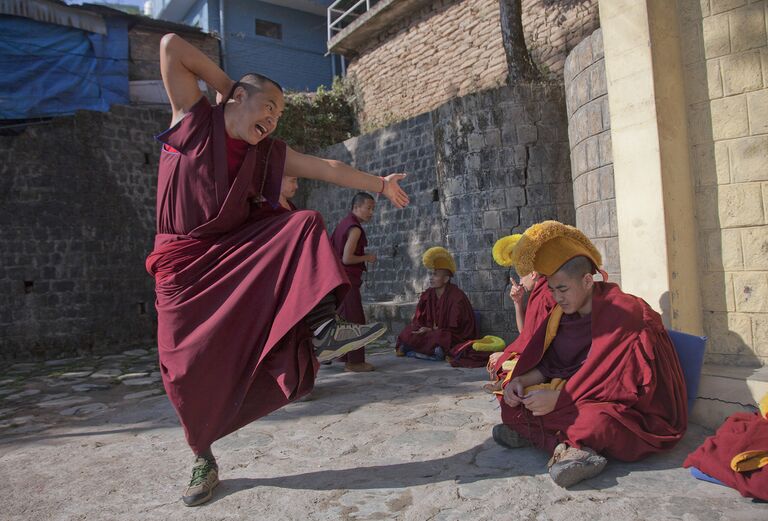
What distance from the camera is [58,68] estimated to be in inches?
451

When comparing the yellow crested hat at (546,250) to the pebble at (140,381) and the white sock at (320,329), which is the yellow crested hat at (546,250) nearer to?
the white sock at (320,329)

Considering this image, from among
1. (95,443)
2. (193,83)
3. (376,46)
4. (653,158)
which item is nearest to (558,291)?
(653,158)

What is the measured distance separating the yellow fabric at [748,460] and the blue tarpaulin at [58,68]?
447 inches

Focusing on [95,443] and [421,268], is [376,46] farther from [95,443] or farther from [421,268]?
[95,443]

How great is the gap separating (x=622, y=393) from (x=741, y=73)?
6.11ft

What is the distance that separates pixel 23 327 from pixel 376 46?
11943mm

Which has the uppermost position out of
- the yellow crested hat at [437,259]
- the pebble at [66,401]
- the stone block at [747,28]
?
the stone block at [747,28]

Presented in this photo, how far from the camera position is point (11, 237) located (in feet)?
28.4

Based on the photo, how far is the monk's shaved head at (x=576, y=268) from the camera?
266 centimetres

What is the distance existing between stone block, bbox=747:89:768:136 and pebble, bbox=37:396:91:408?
551cm

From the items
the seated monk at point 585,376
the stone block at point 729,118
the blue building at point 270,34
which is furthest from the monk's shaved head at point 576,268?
the blue building at point 270,34

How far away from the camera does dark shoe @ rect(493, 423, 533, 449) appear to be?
9.39 ft

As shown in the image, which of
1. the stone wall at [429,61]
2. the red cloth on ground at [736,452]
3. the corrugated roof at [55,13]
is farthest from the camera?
the stone wall at [429,61]

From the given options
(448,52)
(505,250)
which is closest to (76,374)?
(505,250)
